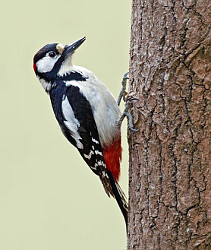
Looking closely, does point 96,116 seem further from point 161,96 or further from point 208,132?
point 208,132

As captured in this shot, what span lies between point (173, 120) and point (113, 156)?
3.09 ft

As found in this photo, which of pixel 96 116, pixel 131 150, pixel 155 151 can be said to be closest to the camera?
pixel 155 151

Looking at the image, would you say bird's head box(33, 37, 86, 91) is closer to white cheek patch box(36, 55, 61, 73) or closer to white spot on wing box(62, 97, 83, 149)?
white cheek patch box(36, 55, 61, 73)

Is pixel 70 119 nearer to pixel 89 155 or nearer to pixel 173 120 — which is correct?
pixel 89 155

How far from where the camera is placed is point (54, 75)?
3131mm

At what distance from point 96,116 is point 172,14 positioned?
3.47 feet

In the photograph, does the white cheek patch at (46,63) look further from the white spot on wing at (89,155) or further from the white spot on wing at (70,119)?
the white spot on wing at (89,155)

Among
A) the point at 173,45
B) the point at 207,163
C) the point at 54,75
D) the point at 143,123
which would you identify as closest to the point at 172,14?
the point at 173,45

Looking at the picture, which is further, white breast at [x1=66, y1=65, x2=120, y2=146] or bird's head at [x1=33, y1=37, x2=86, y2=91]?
bird's head at [x1=33, y1=37, x2=86, y2=91]

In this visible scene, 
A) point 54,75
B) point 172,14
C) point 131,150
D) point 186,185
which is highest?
point 172,14

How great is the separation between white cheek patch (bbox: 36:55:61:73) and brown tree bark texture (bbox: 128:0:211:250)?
1.03 meters

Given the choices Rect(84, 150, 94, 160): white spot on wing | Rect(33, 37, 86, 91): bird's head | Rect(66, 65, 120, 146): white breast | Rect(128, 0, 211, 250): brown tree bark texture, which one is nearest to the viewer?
Rect(128, 0, 211, 250): brown tree bark texture

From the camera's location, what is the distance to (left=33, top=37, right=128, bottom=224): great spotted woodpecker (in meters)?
2.85

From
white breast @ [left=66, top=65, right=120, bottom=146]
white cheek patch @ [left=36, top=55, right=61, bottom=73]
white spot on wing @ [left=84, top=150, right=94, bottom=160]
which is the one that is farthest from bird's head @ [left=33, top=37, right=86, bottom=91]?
white spot on wing @ [left=84, top=150, right=94, bottom=160]
